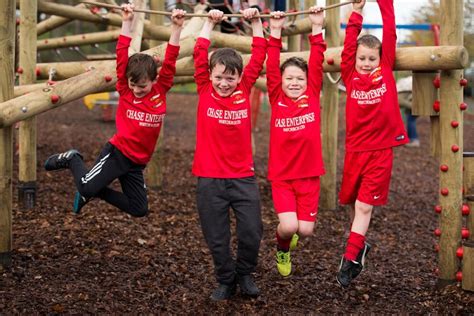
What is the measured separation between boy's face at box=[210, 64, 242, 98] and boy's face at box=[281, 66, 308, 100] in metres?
0.33

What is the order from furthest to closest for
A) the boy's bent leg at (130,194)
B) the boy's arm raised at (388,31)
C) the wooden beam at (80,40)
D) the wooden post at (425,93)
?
the wooden beam at (80,40), the boy's bent leg at (130,194), the wooden post at (425,93), the boy's arm raised at (388,31)

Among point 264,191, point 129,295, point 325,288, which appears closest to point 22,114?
point 129,295

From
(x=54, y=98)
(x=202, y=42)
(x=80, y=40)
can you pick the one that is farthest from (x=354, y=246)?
(x=80, y=40)

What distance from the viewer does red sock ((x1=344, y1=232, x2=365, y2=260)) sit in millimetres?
4801

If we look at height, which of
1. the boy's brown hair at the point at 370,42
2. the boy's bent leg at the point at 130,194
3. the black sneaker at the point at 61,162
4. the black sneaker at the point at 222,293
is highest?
the boy's brown hair at the point at 370,42

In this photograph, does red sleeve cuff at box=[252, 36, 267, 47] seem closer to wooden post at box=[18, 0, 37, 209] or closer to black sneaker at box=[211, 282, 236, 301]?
black sneaker at box=[211, 282, 236, 301]

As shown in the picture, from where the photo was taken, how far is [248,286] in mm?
4867

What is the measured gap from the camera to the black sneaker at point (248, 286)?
4863 millimetres

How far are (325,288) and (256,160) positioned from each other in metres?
6.11

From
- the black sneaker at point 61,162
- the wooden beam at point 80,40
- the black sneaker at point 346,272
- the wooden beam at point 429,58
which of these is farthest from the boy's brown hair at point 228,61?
the wooden beam at point 80,40

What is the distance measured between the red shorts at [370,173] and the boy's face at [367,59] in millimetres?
536

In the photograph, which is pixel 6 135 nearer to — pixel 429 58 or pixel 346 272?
pixel 346 272

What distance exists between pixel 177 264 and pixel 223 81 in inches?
66.9

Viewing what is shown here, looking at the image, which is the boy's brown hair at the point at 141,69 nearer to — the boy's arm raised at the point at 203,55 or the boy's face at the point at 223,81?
the boy's arm raised at the point at 203,55
